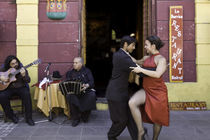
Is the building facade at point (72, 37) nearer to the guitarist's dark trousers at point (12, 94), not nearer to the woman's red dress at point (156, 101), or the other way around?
the guitarist's dark trousers at point (12, 94)

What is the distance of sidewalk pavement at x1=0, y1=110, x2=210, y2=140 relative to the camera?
13.5 ft

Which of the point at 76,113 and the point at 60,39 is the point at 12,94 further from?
the point at 60,39

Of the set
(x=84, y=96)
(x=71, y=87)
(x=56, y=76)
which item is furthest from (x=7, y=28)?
(x=84, y=96)

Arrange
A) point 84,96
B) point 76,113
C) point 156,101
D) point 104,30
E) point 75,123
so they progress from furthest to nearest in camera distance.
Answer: point 104,30, point 84,96, point 76,113, point 75,123, point 156,101

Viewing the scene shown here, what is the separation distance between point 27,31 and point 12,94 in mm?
1946

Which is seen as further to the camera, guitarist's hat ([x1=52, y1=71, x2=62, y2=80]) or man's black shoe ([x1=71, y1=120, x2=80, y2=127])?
guitarist's hat ([x1=52, y1=71, x2=62, y2=80])

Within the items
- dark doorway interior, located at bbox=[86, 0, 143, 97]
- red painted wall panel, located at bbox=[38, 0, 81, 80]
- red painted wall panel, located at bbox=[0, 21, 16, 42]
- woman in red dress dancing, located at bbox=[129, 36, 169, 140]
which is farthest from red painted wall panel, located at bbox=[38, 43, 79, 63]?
dark doorway interior, located at bbox=[86, 0, 143, 97]

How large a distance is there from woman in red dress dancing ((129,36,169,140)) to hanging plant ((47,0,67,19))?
3399mm

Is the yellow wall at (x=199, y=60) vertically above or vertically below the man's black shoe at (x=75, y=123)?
above

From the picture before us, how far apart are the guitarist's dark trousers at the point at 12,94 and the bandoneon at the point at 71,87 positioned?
0.83 meters

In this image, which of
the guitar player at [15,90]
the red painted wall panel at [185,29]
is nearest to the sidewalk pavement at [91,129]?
the guitar player at [15,90]

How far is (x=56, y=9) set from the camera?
6.16 metres

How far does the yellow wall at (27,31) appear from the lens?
6.14m

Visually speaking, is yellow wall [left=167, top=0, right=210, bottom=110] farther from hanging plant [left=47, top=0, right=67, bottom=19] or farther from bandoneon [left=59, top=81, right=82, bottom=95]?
hanging plant [left=47, top=0, right=67, bottom=19]
